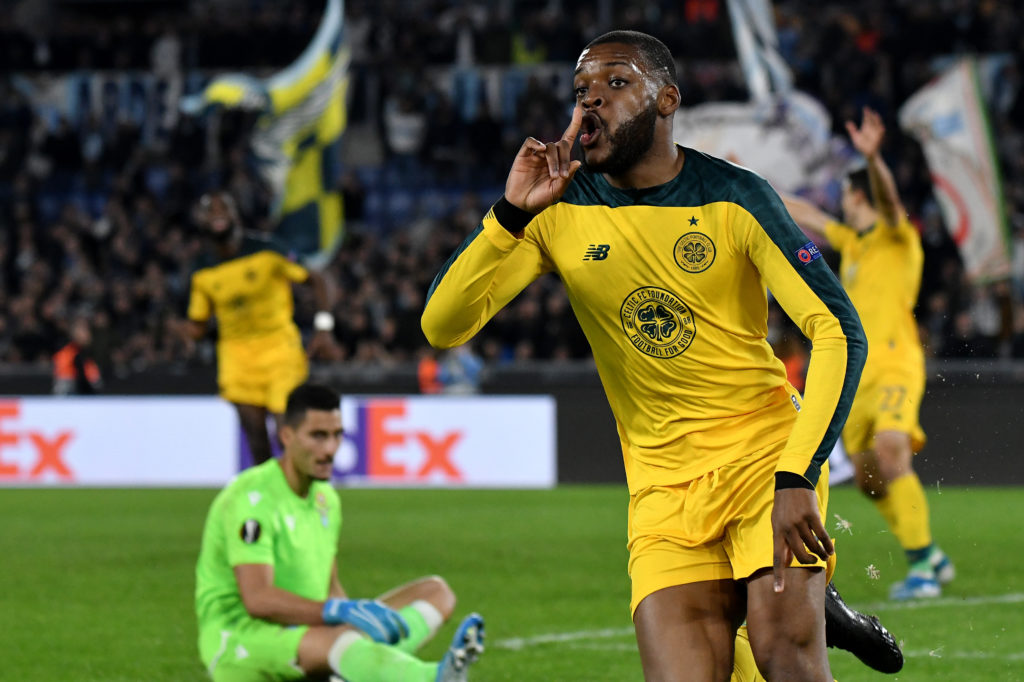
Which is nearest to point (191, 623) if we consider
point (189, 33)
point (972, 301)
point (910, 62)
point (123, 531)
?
point (123, 531)

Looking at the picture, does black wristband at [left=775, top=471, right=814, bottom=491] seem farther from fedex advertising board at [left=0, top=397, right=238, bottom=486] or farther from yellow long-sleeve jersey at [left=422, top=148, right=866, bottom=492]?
fedex advertising board at [left=0, top=397, right=238, bottom=486]

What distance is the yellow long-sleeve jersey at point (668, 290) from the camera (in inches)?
150

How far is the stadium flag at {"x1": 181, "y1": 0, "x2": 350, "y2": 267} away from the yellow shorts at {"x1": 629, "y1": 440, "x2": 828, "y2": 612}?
16217 mm

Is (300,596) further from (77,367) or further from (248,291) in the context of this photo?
(77,367)

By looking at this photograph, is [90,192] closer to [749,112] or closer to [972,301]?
[749,112]

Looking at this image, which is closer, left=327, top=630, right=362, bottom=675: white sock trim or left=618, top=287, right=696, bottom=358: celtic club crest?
→ left=618, top=287, right=696, bottom=358: celtic club crest

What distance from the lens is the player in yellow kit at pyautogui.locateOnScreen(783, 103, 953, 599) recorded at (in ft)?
27.2

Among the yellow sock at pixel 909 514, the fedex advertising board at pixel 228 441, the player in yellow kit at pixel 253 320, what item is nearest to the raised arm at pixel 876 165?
the yellow sock at pixel 909 514

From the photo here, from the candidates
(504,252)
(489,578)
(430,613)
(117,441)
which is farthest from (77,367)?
(504,252)

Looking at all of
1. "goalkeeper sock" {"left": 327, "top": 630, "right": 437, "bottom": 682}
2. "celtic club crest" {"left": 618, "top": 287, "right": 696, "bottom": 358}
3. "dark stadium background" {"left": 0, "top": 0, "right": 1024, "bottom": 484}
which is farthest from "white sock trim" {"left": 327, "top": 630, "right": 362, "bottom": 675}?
"dark stadium background" {"left": 0, "top": 0, "right": 1024, "bottom": 484}

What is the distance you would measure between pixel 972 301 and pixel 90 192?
42.9 ft

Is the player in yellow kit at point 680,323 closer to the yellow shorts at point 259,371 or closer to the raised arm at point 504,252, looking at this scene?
the raised arm at point 504,252

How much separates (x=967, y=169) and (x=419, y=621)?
1075 cm

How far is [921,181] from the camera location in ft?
64.2
